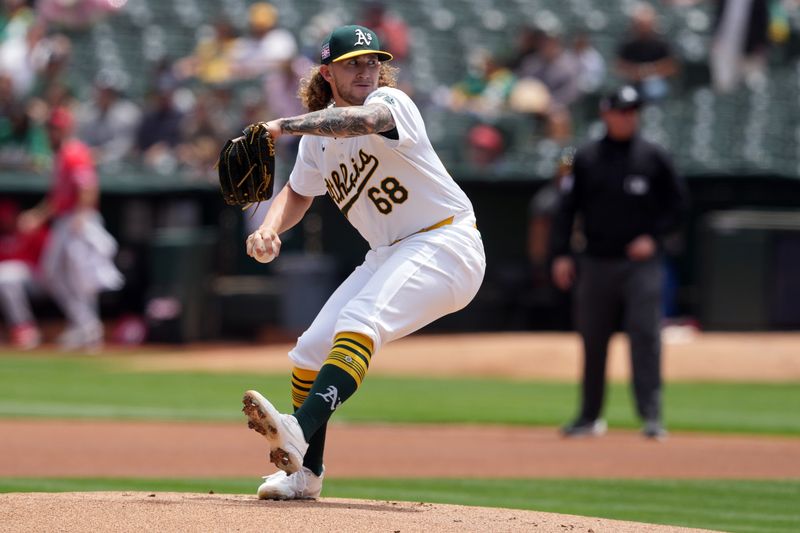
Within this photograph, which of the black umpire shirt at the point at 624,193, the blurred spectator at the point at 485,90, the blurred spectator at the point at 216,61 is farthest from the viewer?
the blurred spectator at the point at 216,61

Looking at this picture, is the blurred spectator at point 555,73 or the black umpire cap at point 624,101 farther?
the blurred spectator at point 555,73

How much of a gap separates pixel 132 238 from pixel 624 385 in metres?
6.32

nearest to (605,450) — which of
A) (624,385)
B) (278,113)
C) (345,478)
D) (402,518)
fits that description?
(345,478)

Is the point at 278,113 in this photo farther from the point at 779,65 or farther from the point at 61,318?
the point at 779,65

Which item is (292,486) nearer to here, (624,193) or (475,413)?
(624,193)

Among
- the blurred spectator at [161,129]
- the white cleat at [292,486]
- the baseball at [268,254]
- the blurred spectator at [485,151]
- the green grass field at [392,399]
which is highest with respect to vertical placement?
the baseball at [268,254]

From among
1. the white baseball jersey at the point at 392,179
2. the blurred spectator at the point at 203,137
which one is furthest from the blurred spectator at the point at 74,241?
the white baseball jersey at the point at 392,179

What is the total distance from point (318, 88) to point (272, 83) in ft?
35.7

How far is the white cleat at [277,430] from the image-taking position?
4637mm

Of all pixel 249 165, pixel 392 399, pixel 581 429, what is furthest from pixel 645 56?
pixel 249 165

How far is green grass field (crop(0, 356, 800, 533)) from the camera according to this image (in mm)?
6227

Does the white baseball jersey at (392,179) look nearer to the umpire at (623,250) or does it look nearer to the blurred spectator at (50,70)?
the umpire at (623,250)

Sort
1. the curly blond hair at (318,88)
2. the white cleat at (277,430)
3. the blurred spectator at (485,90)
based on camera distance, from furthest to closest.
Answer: the blurred spectator at (485,90) → the curly blond hair at (318,88) → the white cleat at (277,430)

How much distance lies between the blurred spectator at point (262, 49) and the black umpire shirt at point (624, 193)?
8.58 m
